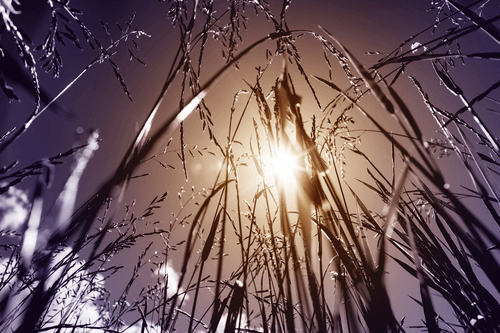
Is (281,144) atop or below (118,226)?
below

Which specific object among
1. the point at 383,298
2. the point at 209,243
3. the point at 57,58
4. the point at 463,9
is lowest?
the point at 383,298

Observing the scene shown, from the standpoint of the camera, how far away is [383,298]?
45 cm

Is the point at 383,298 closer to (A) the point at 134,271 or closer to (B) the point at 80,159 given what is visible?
(B) the point at 80,159

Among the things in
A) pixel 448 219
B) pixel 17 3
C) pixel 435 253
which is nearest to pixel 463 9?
pixel 448 219

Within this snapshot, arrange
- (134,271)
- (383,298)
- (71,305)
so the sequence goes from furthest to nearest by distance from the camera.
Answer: (134,271) → (71,305) → (383,298)

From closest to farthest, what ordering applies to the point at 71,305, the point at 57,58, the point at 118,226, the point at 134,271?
the point at 57,58 < the point at 71,305 < the point at 134,271 < the point at 118,226

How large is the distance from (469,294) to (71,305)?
1948 millimetres

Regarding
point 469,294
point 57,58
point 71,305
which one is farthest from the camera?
point 71,305

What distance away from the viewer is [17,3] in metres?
0.71

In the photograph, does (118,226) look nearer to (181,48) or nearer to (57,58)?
(57,58)

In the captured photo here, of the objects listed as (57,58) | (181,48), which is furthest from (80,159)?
(57,58)

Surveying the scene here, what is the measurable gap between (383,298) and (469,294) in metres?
0.48

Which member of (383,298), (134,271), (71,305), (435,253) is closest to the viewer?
(383,298)

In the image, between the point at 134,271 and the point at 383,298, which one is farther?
the point at 134,271
